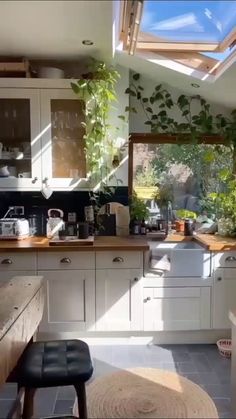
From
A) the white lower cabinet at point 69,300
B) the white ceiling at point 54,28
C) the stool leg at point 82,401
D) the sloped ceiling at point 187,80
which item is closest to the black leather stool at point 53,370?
the stool leg at point 82,401

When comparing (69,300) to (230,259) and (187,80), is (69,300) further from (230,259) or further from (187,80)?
(187,80)

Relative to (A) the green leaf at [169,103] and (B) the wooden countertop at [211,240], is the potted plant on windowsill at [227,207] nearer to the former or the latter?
(B) the wooden countertop at [211,240]

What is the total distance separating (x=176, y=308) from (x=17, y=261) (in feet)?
4.62

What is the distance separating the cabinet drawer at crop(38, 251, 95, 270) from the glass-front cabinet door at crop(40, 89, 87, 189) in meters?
0.64

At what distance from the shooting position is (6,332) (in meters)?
1.41

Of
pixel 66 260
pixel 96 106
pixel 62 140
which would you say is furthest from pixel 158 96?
pixel 66 260

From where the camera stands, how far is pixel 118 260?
2.96 m

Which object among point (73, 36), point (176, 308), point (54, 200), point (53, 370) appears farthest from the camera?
point (54, 200)

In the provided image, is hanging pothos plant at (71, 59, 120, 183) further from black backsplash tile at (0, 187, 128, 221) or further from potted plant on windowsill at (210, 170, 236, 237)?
potted plant on windowsill at (210, 170, 236, 237)

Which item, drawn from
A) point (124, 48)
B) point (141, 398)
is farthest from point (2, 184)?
point (141, 398)

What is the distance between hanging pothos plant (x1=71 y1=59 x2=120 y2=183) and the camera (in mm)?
3070

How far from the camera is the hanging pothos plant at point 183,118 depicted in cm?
350

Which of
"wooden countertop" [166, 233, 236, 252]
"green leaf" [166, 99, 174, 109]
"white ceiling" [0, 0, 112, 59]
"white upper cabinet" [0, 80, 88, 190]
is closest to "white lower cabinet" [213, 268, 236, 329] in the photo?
"wooden countertop" [166, 233, 236, 252]

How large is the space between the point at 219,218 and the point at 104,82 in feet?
5.66
